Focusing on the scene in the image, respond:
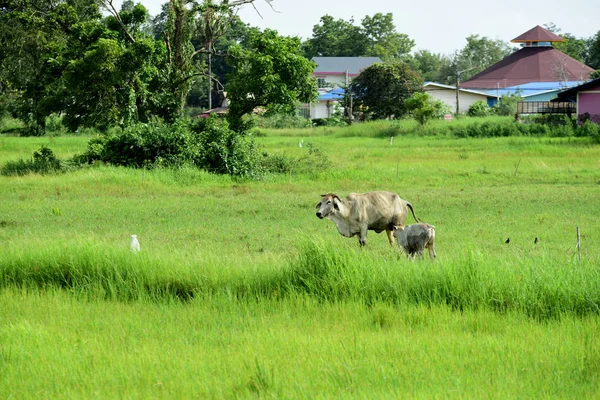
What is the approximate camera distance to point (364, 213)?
1389 cm

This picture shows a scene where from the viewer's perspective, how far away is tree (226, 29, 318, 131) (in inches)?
1067

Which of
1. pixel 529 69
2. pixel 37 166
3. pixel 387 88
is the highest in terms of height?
pixel 529 69

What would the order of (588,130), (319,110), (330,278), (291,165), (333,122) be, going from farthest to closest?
(319,110) → (333,122) → (588,130) → (291,165) → (330,278)

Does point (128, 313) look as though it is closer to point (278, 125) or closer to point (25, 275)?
point (25, 275)

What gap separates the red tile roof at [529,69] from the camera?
273 feet

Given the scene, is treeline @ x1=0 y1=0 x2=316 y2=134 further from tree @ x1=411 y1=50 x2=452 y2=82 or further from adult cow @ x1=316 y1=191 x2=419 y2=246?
tree @ x1=411 y1=50 x2=452 y2=82

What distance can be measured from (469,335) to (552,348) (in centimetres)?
85

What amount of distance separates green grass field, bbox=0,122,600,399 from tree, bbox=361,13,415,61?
93.2 metres

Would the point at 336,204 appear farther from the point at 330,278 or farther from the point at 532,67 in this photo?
the point at 532,67

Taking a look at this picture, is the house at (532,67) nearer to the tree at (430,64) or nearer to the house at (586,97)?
the tree at (430,64)

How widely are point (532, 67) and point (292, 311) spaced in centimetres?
8298

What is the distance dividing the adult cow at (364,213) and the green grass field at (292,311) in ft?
1.60

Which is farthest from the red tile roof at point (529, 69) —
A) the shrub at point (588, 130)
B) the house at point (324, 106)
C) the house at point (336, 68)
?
the shrub at point (588, 130)

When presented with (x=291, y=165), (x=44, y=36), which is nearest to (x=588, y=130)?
(x=291, y=165)
